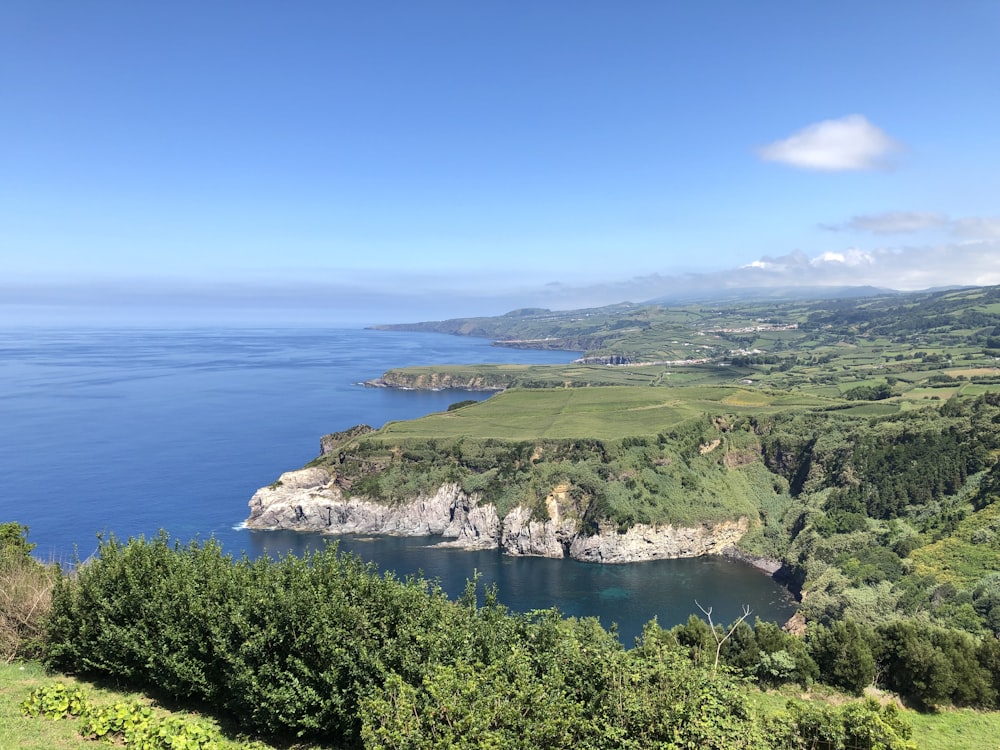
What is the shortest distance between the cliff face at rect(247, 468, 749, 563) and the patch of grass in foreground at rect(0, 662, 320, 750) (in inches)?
2937

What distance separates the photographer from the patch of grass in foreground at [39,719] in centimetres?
1653

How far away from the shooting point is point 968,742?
92.3 feet

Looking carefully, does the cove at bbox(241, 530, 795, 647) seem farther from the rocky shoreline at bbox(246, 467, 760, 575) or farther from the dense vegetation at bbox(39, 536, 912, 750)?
the dense vegetation at bbox(39, 536, 912, 750)

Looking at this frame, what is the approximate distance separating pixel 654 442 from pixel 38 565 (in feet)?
302

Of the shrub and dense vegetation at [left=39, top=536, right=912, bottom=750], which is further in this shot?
the shrub

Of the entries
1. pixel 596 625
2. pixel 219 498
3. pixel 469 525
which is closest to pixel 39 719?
pixel 596 625

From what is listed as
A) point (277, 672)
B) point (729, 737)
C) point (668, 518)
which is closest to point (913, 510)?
point (668, 518)

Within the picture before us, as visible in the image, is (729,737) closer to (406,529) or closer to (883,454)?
(406,529)

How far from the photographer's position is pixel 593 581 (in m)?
82.4

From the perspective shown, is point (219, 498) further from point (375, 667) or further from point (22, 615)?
point (375, 667)

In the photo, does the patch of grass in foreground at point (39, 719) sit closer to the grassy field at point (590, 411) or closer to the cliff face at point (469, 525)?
the cliff face at point (469, 525)

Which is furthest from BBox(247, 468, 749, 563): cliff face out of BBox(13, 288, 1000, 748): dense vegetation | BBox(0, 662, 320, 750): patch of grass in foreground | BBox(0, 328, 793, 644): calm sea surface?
BBox(0, 662, 320, 750): patch of grass in foreground

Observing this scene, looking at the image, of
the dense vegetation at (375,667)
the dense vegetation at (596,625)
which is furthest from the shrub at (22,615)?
the dense vegetation at (375,667)

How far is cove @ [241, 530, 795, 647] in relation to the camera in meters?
72.1
